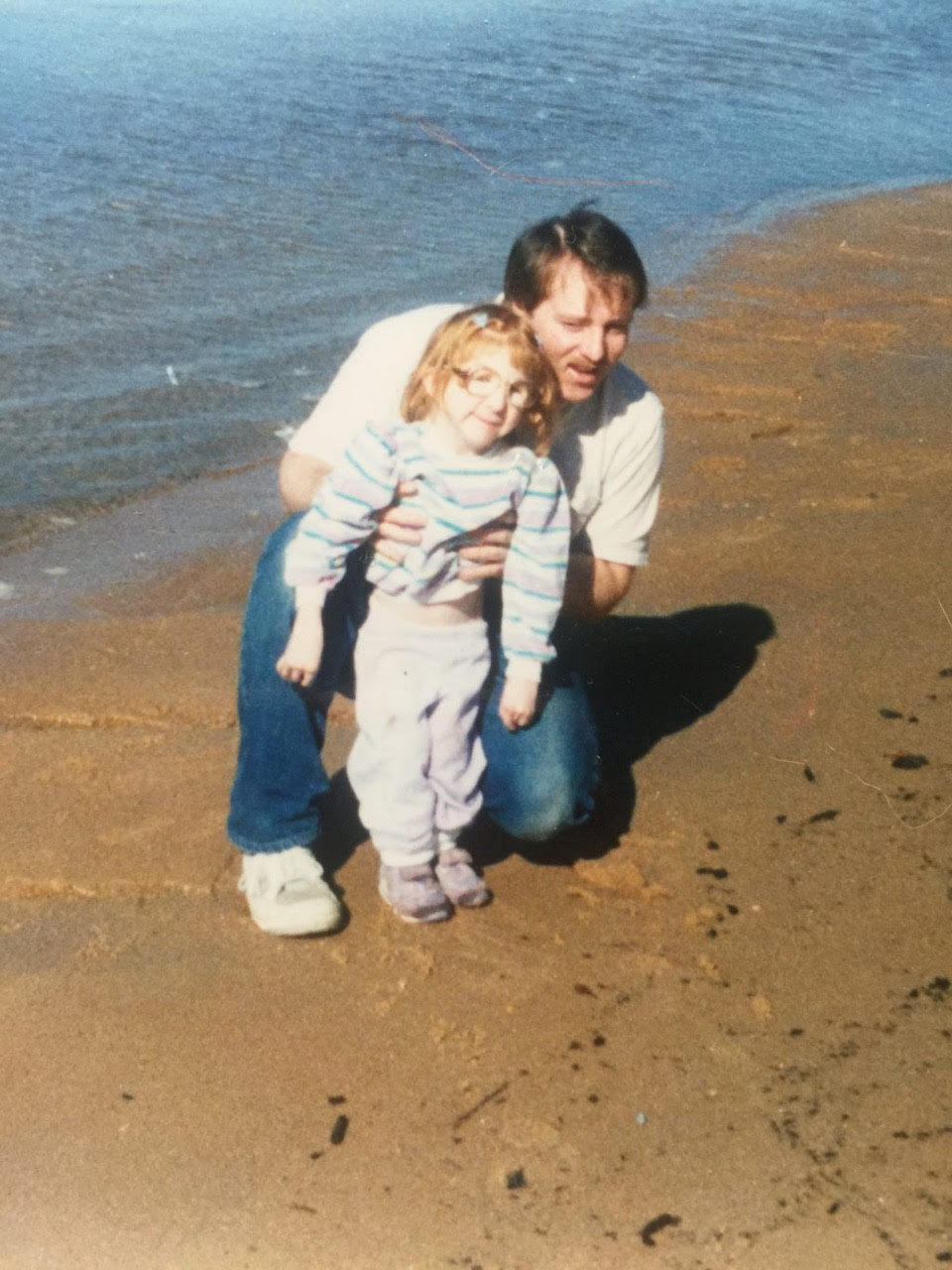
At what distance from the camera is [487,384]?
8.35 feet

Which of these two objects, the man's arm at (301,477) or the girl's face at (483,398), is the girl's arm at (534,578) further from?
the man's arm at (301,477)

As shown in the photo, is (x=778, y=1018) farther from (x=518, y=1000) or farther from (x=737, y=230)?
(x=737, y=230)

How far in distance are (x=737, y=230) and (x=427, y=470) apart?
8.17 metres

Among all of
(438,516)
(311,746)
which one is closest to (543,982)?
(311,746)

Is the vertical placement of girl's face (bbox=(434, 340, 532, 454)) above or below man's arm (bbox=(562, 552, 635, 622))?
above

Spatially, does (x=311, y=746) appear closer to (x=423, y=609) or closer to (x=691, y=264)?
(x=423, y=609)

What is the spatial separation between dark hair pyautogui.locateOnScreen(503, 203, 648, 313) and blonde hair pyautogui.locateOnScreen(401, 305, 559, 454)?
0.08 m

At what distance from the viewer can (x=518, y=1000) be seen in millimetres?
2568

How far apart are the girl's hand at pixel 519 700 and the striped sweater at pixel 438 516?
7 cm

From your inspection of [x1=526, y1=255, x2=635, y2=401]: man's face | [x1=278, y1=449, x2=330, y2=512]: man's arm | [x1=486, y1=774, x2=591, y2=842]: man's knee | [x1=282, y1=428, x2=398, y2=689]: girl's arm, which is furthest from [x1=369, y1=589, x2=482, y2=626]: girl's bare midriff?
[x1=526, y1=255, x2=635, y2=401]: man's face

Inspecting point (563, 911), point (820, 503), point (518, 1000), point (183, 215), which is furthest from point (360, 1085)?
point (183, 215)

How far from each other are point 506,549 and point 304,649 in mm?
444

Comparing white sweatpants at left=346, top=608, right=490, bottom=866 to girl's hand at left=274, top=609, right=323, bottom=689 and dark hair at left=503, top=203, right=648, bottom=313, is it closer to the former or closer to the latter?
girl's hand at left=274, top=609, right=323, bottom=689

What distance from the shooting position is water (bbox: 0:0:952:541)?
6.36 meters
